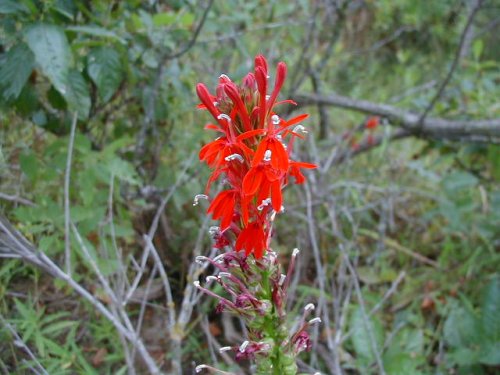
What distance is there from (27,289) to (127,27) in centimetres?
122

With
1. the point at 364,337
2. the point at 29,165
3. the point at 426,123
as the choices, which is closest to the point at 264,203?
the point at 29,165

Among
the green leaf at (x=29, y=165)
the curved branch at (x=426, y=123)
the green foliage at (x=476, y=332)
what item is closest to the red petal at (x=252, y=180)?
the green leaf at (x=29, y=165)

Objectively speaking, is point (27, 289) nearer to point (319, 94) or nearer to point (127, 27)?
point (127, 27)

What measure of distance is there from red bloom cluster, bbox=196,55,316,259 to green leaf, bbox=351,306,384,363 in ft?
4.51

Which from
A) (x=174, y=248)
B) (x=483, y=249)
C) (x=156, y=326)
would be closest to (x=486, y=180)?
(x=483, y=249)

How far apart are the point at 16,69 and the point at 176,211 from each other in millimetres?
1243

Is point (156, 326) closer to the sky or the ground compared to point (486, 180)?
closer to the ground

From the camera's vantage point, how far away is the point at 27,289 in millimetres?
2240

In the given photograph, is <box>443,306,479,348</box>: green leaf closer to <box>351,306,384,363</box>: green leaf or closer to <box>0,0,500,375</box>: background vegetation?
<box>0,0,500,375</box>: background vegetation

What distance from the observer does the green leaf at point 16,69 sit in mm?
1906

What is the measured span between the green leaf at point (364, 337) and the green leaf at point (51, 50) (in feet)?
5.23

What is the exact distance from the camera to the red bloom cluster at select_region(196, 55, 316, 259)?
1.13 m

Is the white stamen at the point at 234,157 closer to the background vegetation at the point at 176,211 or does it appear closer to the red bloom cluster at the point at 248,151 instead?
the red bloom cluster at the point at 248,151

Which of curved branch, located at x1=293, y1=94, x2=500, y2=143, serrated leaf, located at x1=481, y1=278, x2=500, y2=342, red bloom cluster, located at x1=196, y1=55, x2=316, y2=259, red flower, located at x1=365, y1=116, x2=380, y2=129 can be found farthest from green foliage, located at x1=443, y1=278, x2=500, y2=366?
red bloom cluster, located at x1=196, y1=55, x2=316, y2=259
